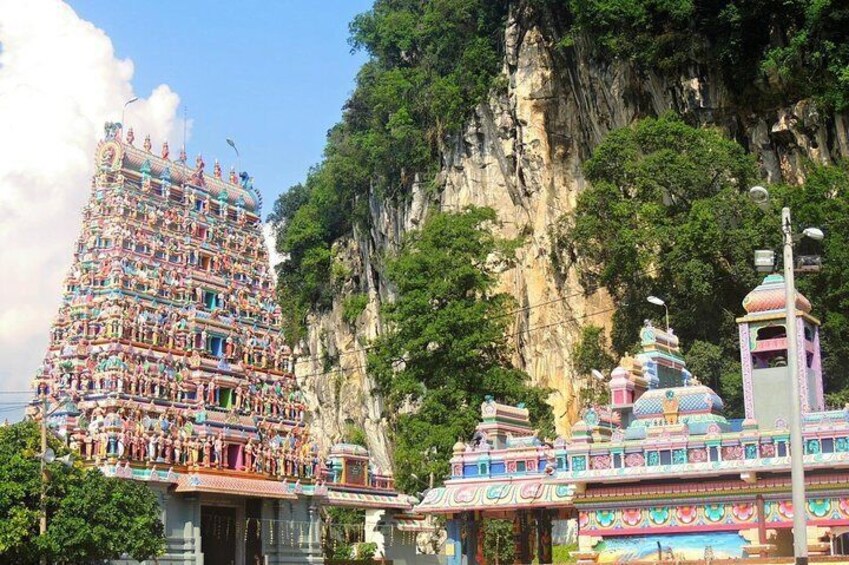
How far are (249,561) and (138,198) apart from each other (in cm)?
1256

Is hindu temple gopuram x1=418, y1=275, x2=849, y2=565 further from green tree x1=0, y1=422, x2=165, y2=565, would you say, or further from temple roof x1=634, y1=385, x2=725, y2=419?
green tree x1=0, y1=422, x2=165, y2=565

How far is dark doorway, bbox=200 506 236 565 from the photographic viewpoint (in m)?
37.5

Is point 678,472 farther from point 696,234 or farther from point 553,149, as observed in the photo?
point 553,149

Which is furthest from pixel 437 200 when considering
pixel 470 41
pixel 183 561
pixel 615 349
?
pixel 183 561

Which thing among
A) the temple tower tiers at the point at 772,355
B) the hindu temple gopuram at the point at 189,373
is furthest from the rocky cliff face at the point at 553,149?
the temple tower tiers at the point at 772,355

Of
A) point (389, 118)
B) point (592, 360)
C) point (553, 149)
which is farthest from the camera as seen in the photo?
point (389, 118)

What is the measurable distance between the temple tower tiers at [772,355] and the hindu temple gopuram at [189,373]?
16.6 meters

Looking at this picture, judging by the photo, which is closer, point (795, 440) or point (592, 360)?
point (795, 440)

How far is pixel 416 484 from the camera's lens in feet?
146

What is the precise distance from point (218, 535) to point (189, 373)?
5.27m

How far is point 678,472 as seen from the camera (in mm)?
25609

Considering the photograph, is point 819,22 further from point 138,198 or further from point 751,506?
point 138,198

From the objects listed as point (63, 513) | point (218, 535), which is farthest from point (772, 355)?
point (218, 535)

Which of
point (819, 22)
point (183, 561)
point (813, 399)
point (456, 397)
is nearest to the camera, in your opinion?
point (813, 399)
